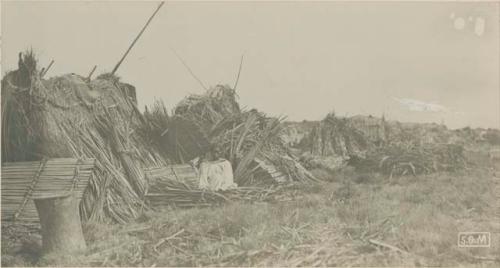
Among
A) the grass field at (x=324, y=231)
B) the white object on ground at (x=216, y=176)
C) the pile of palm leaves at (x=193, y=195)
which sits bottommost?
the grass field at (x=324, y=231)

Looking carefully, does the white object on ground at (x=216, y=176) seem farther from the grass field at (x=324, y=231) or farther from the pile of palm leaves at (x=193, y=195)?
the grass field at (x=324, y=231)

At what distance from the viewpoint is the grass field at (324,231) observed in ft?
19.4

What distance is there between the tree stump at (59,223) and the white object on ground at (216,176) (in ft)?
4.32

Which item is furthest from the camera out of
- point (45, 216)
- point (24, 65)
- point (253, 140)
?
point (253, 140)

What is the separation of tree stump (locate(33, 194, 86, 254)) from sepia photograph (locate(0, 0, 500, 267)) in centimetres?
27

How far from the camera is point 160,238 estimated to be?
6020mm

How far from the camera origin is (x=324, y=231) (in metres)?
6.02

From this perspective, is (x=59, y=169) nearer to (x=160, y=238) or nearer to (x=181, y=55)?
(x=160, y=238)

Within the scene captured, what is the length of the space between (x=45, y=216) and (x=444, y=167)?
13.3 ft

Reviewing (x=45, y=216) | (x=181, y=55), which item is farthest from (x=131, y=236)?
(x=181, y=55)

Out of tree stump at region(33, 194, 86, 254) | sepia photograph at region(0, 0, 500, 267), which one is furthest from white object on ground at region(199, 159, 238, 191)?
tree stump at region(33, 194, 86, 254)

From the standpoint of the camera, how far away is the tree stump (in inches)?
226

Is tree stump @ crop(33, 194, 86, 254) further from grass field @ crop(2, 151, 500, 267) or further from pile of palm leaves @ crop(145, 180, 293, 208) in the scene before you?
pile of palm leaves @ crop(145, 180, 293, 208)

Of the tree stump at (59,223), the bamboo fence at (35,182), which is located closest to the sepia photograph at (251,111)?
the bamboo fence at (35,182)
